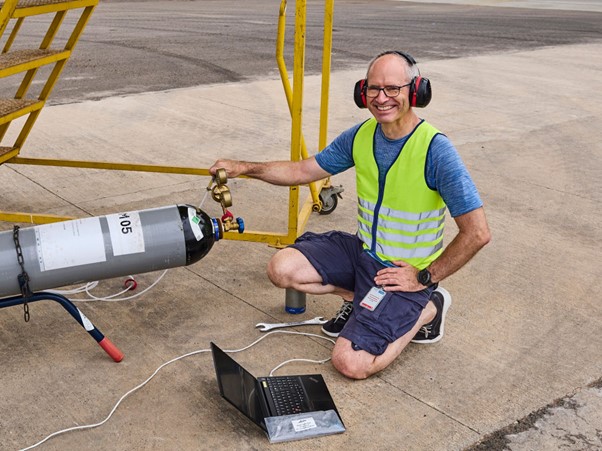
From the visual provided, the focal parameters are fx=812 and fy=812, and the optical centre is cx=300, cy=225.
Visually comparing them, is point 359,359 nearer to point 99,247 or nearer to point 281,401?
point 281,401

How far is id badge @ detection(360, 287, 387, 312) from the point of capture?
3.50m

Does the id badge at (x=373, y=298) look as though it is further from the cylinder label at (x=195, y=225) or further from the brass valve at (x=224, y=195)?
the cylinder label at (x=195, y=225)

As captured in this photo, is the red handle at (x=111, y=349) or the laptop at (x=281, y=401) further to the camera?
the red handle at (x=111, y=349)

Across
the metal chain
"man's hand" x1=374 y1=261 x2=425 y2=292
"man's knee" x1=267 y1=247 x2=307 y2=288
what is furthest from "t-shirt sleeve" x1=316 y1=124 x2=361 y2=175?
the metal chain

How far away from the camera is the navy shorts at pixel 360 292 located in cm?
345

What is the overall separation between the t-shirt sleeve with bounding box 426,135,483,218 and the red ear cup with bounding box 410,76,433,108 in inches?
6.9

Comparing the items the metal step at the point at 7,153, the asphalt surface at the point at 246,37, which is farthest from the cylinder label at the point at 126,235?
the asphalt surface at the point at 246,37

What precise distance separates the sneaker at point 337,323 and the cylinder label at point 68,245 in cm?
109

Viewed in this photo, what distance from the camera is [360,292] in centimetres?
364

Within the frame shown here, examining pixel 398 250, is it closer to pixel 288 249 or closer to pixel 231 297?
pixel 288 249

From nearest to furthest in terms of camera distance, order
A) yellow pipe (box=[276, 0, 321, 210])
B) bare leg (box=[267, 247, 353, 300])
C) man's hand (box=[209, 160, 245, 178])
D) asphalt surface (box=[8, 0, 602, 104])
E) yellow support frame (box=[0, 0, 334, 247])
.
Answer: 1. man's hand (box=[209, 160, 245, 178])
2. bare leg (box=[267, 247, 353, 300])
3. yellow support frame (box=[0, 0, 334, 247])
4. yellow pipe (box=[276, 0, 321, 210])
5. asphalt surface (box=[8, 0, 602, 104])

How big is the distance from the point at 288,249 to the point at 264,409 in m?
0.99

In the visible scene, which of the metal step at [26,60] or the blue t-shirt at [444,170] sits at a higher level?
the metal step at [26,60]

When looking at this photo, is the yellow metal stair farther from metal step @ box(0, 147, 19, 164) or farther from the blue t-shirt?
the blue t-shirt
